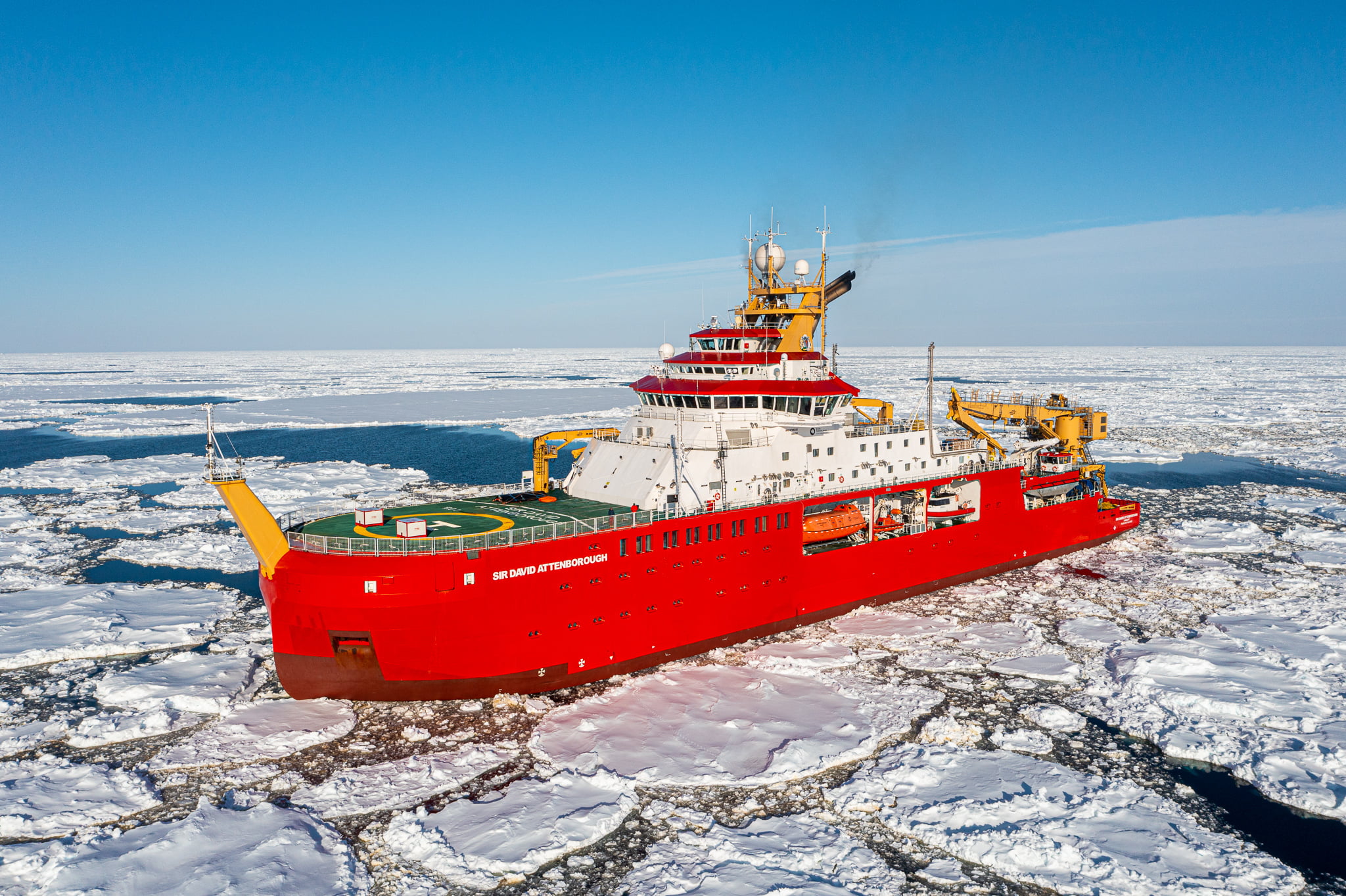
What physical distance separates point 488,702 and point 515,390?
8916 centimetres

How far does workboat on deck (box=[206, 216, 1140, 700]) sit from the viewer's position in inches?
610

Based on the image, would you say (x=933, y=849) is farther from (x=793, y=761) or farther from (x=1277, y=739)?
(x=1277, y=739)

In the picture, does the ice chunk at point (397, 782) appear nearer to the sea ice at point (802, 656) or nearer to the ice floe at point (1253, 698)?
the sea ice at point (802, 656)

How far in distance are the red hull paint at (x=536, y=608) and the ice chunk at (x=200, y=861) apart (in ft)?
12.5

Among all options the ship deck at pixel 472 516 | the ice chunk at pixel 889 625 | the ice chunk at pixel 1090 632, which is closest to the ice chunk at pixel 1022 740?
the ice chunk at pixel 889 625

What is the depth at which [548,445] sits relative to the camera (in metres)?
26.9

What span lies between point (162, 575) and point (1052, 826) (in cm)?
2693

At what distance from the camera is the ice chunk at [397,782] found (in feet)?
42.3

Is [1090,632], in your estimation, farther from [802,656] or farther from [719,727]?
[719,727]

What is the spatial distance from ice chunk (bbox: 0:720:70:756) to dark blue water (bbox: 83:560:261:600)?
28.5 feet

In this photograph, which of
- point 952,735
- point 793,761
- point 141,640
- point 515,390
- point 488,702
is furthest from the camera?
point 515,390

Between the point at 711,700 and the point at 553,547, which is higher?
the point at 553,547

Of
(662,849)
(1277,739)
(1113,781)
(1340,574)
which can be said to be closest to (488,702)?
(662,849)

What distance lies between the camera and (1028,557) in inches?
1118
